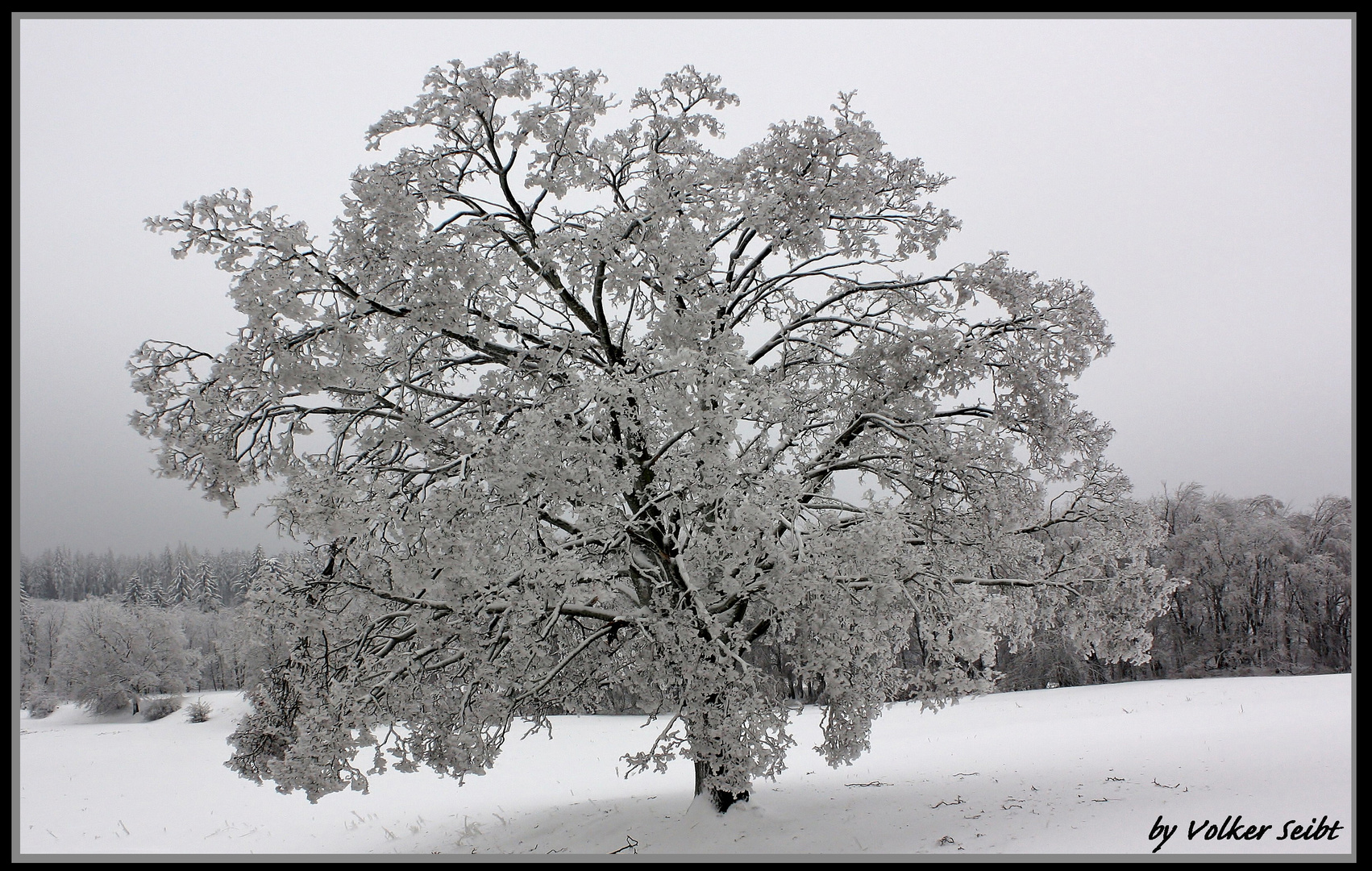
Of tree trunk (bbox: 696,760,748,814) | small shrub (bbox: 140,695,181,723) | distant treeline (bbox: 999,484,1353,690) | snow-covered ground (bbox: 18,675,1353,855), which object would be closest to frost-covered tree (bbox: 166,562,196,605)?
small shrub (bbox: 140,695,181,723)

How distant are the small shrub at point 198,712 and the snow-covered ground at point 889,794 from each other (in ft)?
25.1

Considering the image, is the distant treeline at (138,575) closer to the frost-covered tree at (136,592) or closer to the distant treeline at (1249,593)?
the frost-covered tree at (136,592)

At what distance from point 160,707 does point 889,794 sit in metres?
38.0

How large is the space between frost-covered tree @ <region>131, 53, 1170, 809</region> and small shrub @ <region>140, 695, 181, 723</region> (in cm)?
3491

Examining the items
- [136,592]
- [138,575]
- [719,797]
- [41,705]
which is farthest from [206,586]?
[719,797]

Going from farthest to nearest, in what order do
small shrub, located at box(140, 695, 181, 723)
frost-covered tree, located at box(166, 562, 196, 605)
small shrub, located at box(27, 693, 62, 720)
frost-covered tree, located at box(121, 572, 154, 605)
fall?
frost-covered tree, located at box(166, 562, 196, 605) → frost-covered tree, located at box(121, 572, 154, 605) → small shrub, located at box(27, 693, 62, 720) → small shrub, located at box(140, 695, 181, 723)

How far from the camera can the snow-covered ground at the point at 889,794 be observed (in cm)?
670

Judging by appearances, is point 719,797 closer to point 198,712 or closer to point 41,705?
point 198,712

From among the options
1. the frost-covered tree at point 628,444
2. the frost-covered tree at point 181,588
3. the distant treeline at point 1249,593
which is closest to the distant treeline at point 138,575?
the frost-covered tree at point 181,588

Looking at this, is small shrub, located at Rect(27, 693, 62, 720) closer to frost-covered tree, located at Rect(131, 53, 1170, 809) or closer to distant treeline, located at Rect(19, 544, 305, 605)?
distant treeline, located at Rect(19, 544, 305, 605)

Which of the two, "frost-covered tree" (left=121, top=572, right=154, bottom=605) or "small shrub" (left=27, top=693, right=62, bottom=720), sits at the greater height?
"frost-covered tree" (left=121, top=572, right=154, bottom=605)


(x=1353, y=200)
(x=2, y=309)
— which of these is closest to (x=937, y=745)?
(x=1353, y=200)

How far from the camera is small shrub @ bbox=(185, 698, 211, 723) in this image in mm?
31016

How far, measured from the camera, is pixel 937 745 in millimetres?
14406
